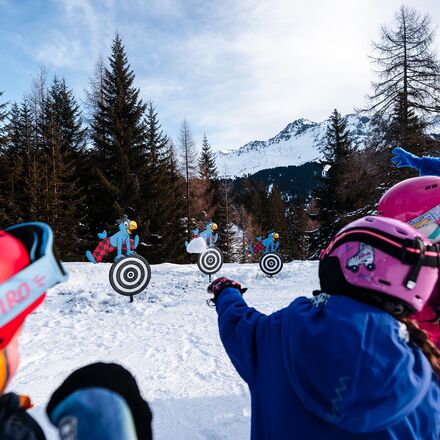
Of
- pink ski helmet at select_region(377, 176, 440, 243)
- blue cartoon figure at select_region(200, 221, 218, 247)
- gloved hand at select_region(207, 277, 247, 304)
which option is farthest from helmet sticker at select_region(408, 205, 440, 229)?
blue cartoon figure at select_region(200, 221, 218, 247)

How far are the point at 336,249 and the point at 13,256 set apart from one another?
1175mm

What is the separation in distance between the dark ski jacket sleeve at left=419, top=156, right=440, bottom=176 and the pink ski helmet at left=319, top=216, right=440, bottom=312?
2168 mm

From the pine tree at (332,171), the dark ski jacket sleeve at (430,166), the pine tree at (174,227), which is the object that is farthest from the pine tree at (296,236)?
the dark ski jacket sleeve at (430,166)

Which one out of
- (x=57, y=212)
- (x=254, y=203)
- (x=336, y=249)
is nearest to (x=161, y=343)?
(x=336, y=249)

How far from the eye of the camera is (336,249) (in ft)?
4.74

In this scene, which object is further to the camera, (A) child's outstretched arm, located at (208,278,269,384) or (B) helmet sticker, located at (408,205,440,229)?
(B) helmet sticker, located at (408,205,440,229)

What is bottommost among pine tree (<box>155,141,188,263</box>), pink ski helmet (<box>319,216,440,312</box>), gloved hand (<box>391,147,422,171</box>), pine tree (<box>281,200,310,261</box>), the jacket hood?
pine tree (<box>281,200,310,261</box>)

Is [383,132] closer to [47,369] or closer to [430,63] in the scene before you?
[430,63]

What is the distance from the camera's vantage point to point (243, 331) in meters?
1.55

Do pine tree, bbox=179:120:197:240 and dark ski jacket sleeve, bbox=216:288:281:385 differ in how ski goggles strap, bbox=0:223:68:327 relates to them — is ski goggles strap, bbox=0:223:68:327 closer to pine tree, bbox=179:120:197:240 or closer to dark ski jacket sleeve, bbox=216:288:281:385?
dark ski jacket sleeve, bbox=216:288:281:385

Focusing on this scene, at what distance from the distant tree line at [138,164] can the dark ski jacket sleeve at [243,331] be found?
59.0 ft

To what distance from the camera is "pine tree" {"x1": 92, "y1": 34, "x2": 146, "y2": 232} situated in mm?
23922

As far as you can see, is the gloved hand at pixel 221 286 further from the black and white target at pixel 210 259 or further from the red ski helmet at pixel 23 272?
the black and white target at pixel 210 259

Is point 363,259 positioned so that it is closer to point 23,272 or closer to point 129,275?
point 23,272
